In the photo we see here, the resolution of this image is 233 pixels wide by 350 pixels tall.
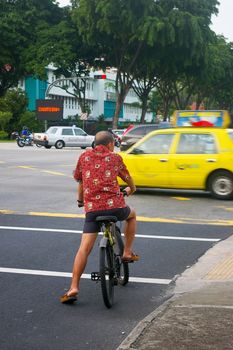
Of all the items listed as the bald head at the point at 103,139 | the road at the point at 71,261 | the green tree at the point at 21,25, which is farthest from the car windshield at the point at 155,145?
the green tree at the point at 21,25

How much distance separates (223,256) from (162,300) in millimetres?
2063

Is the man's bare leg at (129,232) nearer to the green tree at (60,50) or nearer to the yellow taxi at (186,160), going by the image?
the yellow taxi at (186,160)

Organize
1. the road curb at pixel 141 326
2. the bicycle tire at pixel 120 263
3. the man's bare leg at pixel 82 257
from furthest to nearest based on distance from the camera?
the bicycle tire at pixel 120 263 < the man's bare leg at pixel 82 257 < the road curb at pixel 141 326

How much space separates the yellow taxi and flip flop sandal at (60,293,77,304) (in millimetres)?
8340

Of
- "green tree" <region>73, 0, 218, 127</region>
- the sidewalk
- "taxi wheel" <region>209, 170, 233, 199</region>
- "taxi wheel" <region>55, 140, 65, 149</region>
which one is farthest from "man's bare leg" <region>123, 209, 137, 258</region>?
"green tree" <region>73, 0, 218, 127</region>

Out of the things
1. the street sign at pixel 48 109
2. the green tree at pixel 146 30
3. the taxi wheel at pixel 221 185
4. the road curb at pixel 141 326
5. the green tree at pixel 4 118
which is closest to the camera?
the road curb at pixel 141 326

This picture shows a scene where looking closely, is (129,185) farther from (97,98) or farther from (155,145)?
(97,98)

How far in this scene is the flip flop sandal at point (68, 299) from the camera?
5613mm

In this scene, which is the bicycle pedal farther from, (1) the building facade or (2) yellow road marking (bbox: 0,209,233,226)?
(1) the building facade

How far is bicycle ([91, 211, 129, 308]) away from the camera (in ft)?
17.8

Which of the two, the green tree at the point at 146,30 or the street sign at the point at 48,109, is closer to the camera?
the green tree at the point at 146,30

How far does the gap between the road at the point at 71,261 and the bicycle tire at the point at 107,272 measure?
103mm

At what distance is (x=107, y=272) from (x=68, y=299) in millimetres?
426

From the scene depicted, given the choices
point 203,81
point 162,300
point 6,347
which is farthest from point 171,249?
point 203,81
